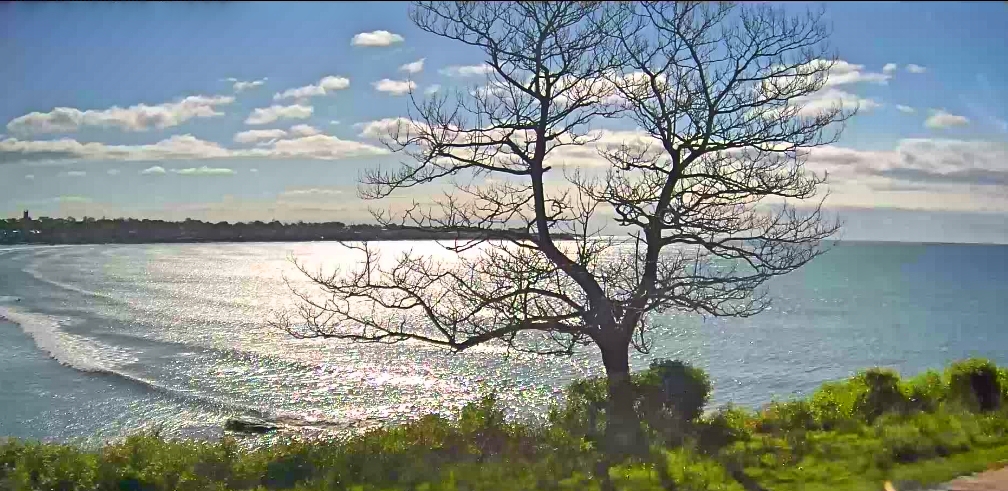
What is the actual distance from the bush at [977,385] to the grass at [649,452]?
2 cm

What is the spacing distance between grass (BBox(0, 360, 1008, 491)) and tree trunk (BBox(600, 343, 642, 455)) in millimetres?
211

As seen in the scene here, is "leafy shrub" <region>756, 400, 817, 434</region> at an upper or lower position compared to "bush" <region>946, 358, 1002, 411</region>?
lower

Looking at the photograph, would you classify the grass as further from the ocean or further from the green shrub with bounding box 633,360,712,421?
the ocean

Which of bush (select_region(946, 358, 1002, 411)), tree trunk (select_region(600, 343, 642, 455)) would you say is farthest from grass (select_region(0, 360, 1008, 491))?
tree trunk (select_region(600, 343, 642, 455))

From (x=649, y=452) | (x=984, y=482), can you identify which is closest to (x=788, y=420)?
(x=649, y=452)

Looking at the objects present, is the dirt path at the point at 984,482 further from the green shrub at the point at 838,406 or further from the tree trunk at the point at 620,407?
the tree trunk at the point at 620,407

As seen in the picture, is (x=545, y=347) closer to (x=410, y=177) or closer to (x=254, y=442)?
(x=254, y=442)

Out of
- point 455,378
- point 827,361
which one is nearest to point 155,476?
point 455,378

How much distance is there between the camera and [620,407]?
14.4m

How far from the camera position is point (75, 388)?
30844 millimetres

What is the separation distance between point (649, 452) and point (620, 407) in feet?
6.65

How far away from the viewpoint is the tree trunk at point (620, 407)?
1312cm

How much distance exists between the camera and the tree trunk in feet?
43.0

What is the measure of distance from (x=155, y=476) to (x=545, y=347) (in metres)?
29.8
